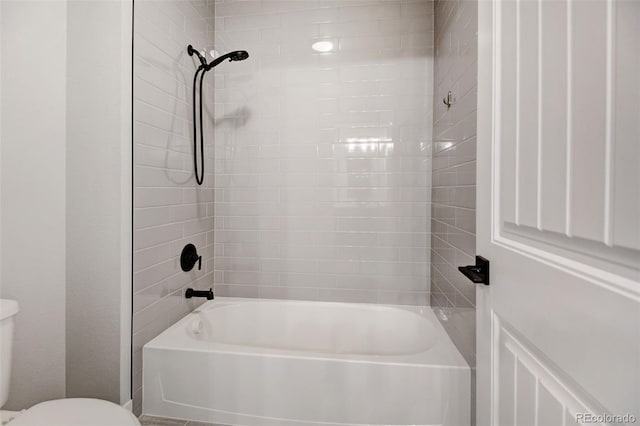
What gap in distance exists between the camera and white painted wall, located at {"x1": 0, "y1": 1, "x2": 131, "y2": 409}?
1.37 m

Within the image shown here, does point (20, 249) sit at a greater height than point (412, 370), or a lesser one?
greater

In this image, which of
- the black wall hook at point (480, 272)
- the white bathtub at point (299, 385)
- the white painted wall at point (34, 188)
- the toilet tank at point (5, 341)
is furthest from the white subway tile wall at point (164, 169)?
the black wall hook at point (480, 272)

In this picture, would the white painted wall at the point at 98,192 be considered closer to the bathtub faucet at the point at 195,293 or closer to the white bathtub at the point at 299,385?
the white bathtub at the point at 299,385

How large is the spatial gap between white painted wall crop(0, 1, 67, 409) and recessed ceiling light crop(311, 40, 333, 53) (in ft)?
4.28

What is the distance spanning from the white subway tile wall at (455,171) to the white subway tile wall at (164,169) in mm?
1441

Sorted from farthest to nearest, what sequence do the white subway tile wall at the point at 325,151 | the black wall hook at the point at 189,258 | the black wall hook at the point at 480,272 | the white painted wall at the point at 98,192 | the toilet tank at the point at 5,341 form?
the white subway tile wall at the point at 325,151 → the black wall hook at the point at 189,258 → the white painted wall at the point at 98,192 → the toilet tank at the point at 5,341 → the black wall hook at the point at 480,272

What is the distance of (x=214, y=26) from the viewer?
2.21 m

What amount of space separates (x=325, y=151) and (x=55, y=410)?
1754mm

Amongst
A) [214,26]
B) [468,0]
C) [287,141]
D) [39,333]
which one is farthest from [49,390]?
[468,0]

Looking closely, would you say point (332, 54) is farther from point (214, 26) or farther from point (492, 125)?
point (492, 125)

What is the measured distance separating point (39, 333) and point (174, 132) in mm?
1108

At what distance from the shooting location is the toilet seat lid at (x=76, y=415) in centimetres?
104

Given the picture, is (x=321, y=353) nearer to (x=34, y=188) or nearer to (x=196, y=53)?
(x=34, y=188)

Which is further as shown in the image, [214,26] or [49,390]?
[214,26]
